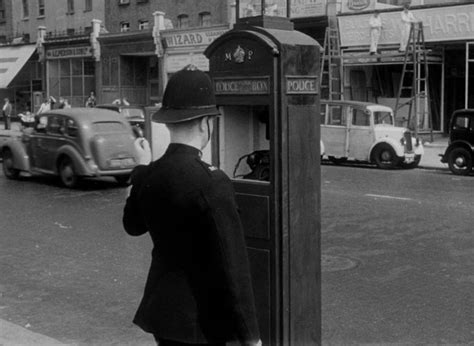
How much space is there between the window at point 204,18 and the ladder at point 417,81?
39.4 ft

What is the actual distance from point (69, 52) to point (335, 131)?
24.1 meters

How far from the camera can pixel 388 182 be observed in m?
16.4

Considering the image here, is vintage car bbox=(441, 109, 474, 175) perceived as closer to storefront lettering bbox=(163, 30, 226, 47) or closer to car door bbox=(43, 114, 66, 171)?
car door bbox=(43, 114, 66, 171)

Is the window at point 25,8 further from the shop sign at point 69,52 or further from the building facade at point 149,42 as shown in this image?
the building facade at point 149,42

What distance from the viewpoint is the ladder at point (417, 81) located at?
84.2 ft

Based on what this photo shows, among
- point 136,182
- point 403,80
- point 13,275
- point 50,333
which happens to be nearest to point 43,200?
point 13,275

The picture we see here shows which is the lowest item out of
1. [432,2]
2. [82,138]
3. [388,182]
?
[388,182]

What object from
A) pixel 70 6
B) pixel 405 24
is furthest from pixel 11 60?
pixel 405 24

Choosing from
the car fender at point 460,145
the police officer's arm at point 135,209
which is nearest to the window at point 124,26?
the car fender at point 460,145

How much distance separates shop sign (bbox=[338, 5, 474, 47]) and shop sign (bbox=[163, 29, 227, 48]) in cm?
661

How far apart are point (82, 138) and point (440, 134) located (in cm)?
1576

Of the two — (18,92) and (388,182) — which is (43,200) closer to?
(388,182)

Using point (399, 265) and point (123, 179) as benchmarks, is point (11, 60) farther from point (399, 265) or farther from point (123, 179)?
point (399, 265)

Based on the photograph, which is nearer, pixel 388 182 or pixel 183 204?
pixel 183 204
